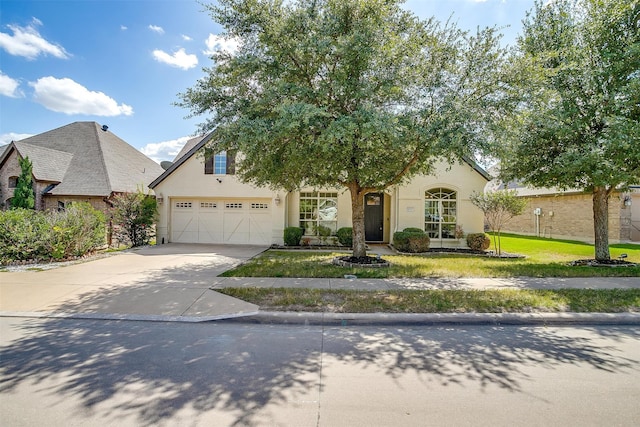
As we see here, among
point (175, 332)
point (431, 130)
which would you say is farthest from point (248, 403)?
point (431, 130)

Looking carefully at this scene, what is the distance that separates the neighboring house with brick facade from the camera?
1736 centimetres

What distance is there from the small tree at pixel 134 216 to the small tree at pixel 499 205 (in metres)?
14.7

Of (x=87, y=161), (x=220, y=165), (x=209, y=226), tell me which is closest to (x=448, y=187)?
(x=220, y=165)

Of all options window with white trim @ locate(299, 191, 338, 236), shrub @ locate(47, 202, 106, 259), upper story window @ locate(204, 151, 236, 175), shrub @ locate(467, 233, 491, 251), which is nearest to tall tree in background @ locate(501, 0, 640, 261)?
shrub @ locate(467, 233, 491, 251)

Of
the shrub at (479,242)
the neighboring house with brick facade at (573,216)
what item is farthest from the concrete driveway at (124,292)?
the neighboring house with brick facade at (573,216)

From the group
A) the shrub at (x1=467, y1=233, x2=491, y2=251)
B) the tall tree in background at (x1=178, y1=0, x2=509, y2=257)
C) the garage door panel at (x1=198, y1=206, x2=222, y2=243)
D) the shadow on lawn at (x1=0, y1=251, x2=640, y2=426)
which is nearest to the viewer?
the shadow on lawn at (x1=0, y1=251, x2=640, y2=426)

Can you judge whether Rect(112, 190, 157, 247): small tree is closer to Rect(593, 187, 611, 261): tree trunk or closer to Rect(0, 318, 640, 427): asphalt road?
Rect(0, 318, 640, 427): asphalt road

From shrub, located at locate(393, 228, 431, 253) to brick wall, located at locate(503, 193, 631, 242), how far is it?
8.44 m

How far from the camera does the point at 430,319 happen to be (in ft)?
17.6

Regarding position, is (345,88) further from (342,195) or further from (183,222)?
(183,222)

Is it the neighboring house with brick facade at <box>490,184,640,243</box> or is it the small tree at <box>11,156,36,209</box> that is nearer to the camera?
the small tree at <box>11,156,36,209</box>

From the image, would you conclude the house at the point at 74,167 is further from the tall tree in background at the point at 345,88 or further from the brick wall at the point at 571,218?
the brick wall at the point at 571,218

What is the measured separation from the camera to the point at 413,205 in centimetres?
1516

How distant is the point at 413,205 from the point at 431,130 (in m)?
7.72
